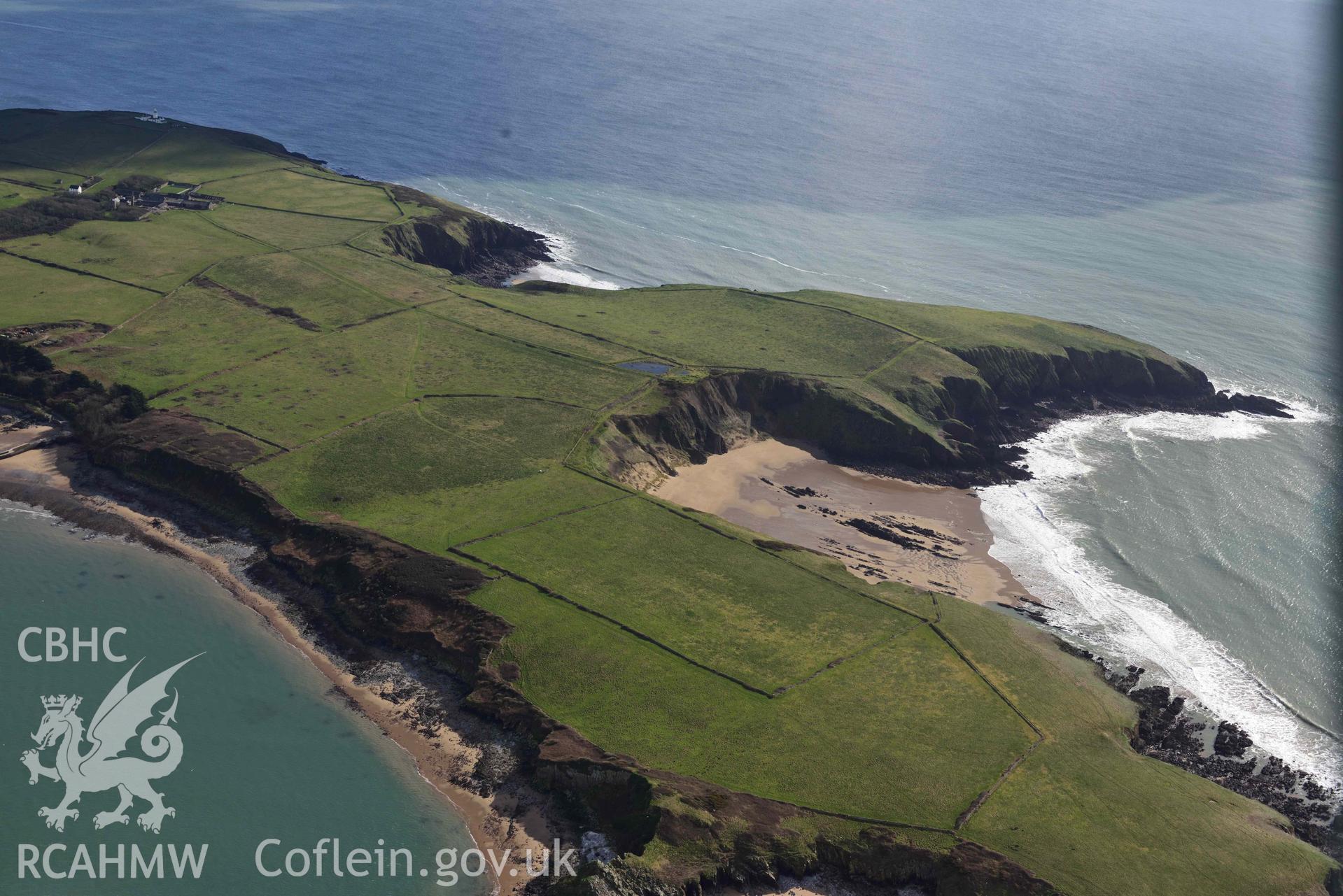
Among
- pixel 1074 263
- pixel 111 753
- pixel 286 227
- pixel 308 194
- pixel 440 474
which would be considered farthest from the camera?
pixel 1074 263

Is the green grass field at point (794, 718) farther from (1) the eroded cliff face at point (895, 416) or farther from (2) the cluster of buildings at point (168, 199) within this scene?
(2) the cluster of buildings at point (168, 199)

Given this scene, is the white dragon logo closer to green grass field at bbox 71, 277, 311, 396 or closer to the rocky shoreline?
green grass field at bbox 71, 277, 311, 396

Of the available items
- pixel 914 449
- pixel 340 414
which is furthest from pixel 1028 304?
pixel 340 414

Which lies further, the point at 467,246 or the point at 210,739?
the point at 467,246

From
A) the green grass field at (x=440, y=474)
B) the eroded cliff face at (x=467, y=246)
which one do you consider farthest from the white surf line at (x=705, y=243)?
the green grass field at (x=440, y=474)

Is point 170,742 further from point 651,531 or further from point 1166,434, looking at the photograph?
point 1166,434

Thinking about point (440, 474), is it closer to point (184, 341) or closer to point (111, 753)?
point (111, 753)

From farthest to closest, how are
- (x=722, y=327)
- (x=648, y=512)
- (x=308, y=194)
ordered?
(x=308, y=194), (x=722, y=327), (x=648, y=512)

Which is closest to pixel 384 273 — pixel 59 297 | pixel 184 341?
pixel 184 341
